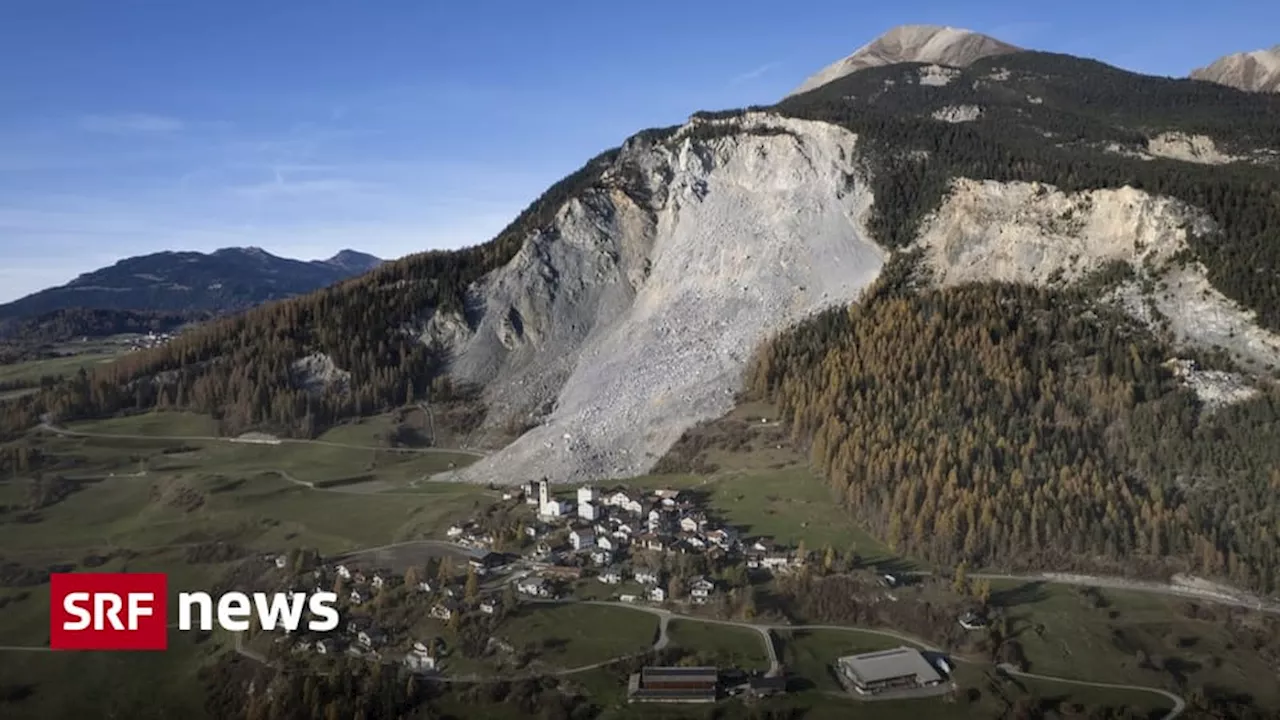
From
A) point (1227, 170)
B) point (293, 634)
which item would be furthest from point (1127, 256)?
point (293, 634)

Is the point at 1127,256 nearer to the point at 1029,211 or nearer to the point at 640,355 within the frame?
the point at 1029,211

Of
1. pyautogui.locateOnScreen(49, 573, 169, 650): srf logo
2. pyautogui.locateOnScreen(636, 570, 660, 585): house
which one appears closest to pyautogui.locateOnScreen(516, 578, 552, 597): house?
pyautogui.locateOnScreen(636, 570, 660, 585): house

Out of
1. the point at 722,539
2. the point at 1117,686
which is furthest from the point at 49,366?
the point at 1117,686

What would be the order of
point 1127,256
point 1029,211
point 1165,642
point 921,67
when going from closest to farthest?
point 1165,642
point 1127,256
point 1029,211
point 921,67

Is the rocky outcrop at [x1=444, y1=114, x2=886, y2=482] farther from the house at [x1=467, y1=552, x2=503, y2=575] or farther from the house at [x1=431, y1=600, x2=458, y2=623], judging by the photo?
the house at [x1=431, y1=600, x2=458, y2=623]

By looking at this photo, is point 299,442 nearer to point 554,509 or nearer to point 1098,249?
point 554,509

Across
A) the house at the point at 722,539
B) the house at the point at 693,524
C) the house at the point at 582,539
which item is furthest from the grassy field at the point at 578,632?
the house at the point at 693,524
